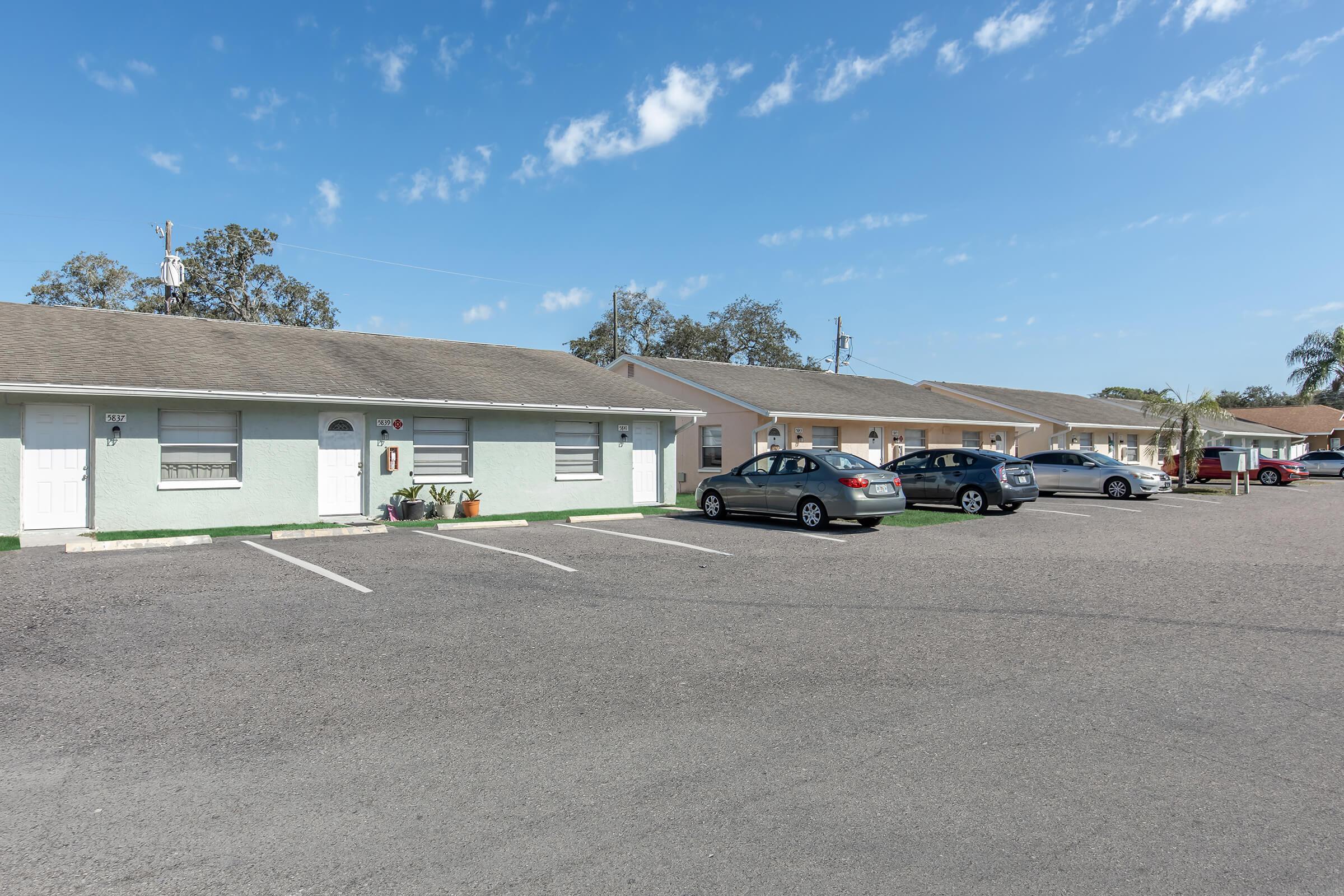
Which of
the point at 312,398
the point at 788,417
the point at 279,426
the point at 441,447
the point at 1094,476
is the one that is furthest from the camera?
the point at 1094,476

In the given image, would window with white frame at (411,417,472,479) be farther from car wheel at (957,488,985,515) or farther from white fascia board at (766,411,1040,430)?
car wheel at (957,488,985,515)

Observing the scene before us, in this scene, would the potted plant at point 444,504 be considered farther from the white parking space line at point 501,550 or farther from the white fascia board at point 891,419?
the white fascia board at point 891,419

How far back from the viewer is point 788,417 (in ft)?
76.5

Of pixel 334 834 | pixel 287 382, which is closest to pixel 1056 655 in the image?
pixel 334 834

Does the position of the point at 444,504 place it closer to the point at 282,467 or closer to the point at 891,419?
the point at 282,467

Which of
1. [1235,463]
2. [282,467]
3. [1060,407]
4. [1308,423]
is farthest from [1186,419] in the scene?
[1308,423]

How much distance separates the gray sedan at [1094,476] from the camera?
76.6 feet

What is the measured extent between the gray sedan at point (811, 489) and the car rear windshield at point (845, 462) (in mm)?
12

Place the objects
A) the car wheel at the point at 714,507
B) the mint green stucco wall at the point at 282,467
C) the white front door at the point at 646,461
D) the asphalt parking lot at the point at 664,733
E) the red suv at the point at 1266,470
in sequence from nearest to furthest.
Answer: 1. the asphalt parking lot at the point at 664,733
2. the mint green stucco wall at the point at 282,467
3. the car wheel at the point at 714,507
4. the white front door at the point at 646,461
5. the red suv at the point at 1266,470

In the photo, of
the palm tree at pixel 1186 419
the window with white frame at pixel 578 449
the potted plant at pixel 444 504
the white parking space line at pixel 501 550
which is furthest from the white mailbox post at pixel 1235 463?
the white parking space line at pixel 501 550

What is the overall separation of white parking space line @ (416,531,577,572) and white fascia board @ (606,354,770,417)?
827 centimetres

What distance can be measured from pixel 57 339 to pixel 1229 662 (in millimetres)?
17970

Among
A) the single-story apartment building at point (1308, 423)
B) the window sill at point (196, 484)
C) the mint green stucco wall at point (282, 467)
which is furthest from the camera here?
the single-story apartment building at point (1308, 423)

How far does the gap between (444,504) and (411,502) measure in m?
0.74
